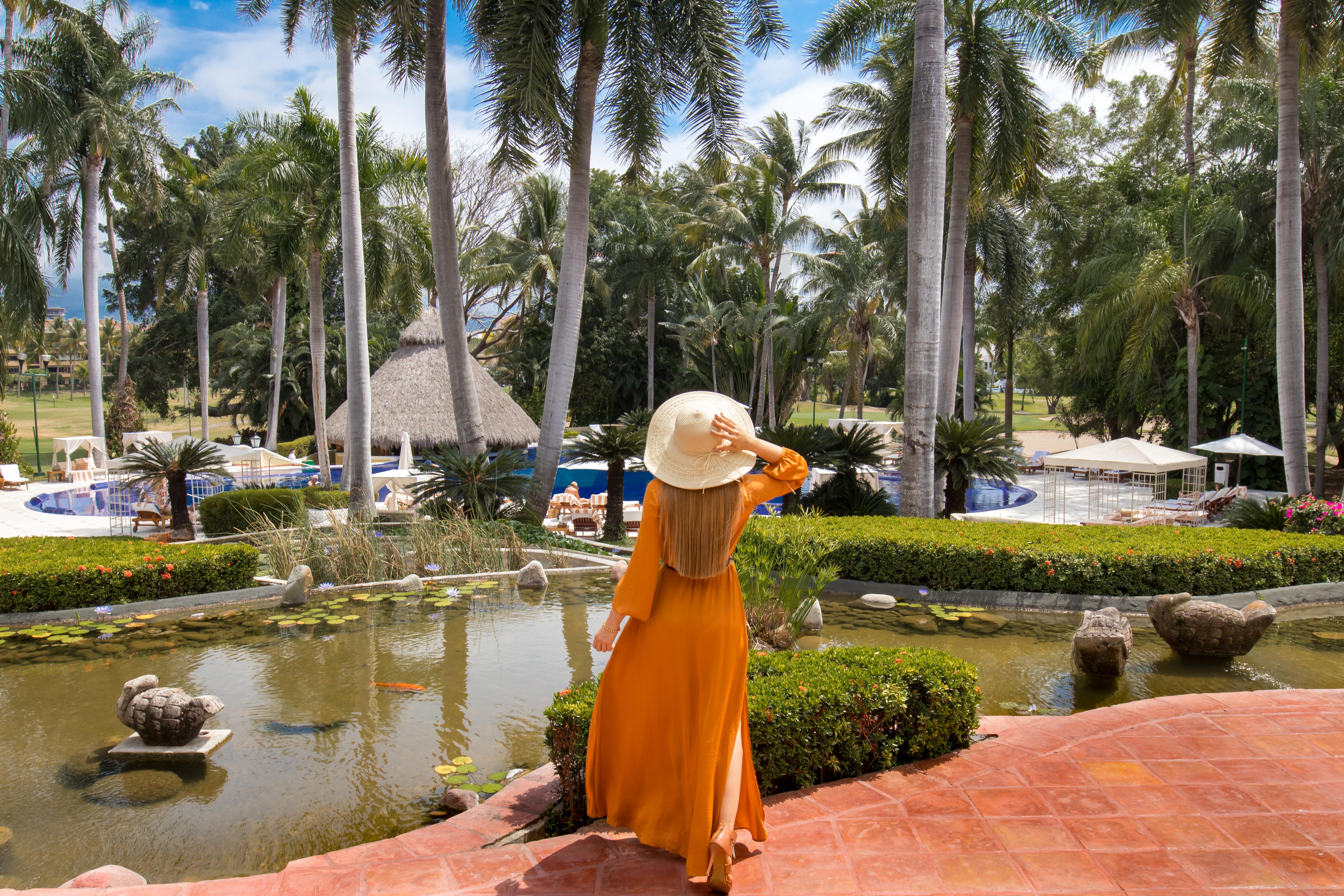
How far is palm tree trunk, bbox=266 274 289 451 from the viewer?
2442 cm

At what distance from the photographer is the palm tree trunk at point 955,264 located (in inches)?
563

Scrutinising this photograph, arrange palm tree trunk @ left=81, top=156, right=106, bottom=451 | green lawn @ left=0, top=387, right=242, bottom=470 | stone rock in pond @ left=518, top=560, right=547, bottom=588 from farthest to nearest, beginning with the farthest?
green lawn @ left=0, top=387, right=242, bottom=470
palm tree trunk @ left=81, top=156, right=106, bottom=451
stone rock in pond @ left=518, top=560, right=547, bottom=588

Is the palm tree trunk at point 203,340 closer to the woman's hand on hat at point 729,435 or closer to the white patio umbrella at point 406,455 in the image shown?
the white patio umbrella at point 406,455

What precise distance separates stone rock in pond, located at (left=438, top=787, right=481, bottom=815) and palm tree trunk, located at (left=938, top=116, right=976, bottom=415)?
39.5ft

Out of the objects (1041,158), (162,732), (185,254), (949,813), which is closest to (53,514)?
(185,254)

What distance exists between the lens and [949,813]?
3.54 meters

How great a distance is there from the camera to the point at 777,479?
3.26 metres

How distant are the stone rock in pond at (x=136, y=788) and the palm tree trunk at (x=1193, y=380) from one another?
21393 millimetres

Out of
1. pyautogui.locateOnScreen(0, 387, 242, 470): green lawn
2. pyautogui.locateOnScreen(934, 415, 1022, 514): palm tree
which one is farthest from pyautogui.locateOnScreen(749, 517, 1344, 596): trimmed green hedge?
pyautogui.locateOnScreen(0, 387, 242, 470): green lawn

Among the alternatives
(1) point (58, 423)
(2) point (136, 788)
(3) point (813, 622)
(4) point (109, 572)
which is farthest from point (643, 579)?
(1) point (58, 423)

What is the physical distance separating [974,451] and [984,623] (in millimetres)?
4527

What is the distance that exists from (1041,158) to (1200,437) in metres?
11.0

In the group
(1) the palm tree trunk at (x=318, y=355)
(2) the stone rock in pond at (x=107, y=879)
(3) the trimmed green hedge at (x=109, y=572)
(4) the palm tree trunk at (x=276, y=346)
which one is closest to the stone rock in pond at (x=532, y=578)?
(3) the trimmed green hedge at (x=109, y=572)

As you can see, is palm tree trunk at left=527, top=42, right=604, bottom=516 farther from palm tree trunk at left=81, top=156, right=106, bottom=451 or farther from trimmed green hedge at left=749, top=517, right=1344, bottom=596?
palm tree trunk at left=81, top=156, right=106, bottom=451
